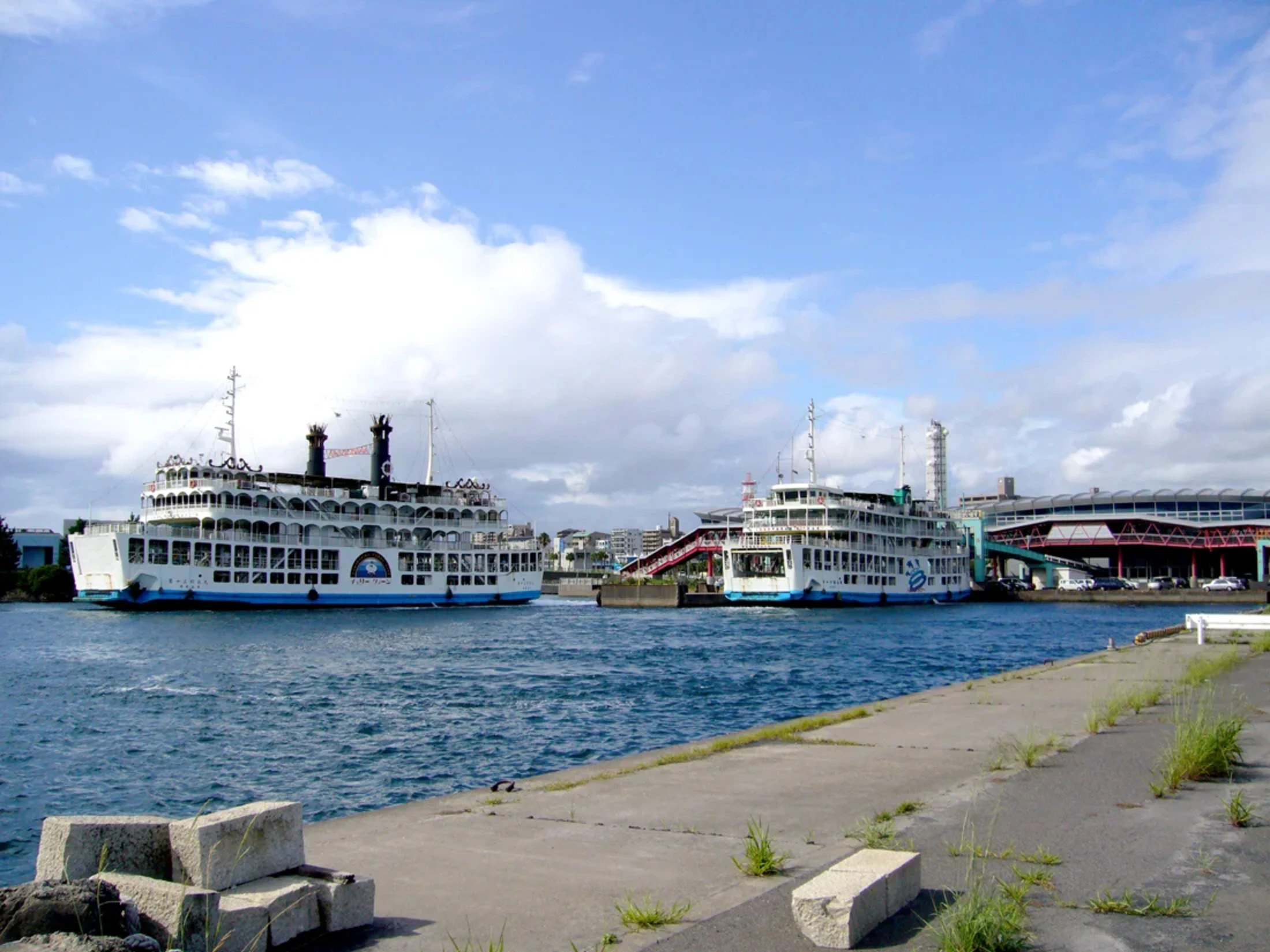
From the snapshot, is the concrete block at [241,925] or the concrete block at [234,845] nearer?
the concrete block at [241,925]

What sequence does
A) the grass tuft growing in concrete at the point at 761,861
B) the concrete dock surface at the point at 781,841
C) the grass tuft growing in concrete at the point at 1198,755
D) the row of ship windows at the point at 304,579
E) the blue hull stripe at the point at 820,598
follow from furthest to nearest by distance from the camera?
the blue hull stripe at the point at 820,598
the row of ship windows at the point at 304,579
the grass tuft growing in concrete at the point at 1198,755
the grass tuft growing in concrete at the point at 761,861
the concrete dock surface at the point at 781,841

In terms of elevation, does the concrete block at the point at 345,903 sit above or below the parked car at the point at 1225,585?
above

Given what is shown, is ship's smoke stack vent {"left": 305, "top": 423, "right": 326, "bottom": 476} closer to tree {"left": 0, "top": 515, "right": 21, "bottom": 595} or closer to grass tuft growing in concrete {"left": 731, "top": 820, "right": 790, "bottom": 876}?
tree {"left": 0, "top": 515, "right": 21, "bottom": 595}

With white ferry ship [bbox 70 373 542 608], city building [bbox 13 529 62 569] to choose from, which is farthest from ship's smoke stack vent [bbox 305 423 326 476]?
city building [bbox 13 529 62 569]

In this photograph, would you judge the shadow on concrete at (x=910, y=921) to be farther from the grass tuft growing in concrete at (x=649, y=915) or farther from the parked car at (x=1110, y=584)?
the parked car at (x=1110, y=584)

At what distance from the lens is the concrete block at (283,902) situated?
5543mm

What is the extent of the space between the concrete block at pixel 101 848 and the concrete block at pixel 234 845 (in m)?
0.09

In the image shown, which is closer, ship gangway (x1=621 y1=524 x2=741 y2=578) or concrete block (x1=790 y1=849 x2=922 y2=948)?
concrete block (x1=790 y1=849 x2=922 y2=948)

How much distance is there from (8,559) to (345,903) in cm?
11550

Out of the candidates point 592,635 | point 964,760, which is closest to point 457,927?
point 964,760

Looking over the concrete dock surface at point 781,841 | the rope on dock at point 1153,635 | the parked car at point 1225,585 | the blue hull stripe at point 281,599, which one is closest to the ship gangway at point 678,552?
the blue hull stripe at point 281,599

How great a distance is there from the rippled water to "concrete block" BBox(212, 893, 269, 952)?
7.38 metres

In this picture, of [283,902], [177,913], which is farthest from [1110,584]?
[177,913]

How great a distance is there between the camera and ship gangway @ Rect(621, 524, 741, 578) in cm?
10962
